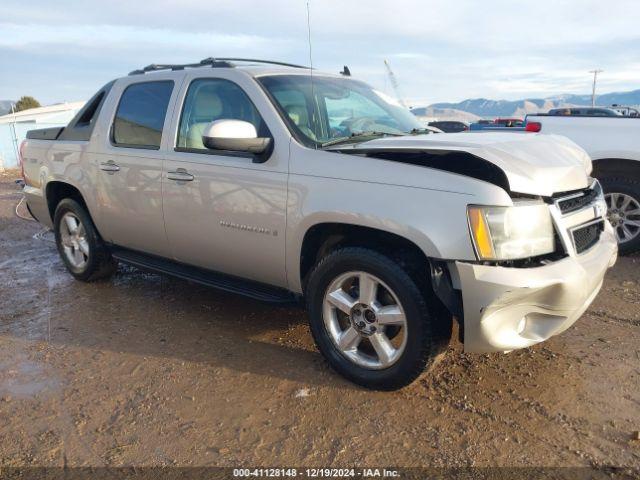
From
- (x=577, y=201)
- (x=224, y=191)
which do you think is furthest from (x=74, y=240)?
(x=577, y=201)

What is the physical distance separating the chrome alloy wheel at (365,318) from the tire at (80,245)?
276 centimetres

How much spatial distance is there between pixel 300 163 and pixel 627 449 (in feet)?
7.38

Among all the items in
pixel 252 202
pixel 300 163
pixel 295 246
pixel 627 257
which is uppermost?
pixel 300 163

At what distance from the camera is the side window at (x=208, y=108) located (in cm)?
376

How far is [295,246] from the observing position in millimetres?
3391

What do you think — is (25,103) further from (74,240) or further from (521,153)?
(521,153)

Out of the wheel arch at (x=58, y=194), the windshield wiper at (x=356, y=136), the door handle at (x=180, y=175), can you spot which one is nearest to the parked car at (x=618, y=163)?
the windshield wiper at (x=356, y=136)

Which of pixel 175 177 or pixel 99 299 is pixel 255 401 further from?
pixel 99 299

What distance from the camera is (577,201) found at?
3.25 metres

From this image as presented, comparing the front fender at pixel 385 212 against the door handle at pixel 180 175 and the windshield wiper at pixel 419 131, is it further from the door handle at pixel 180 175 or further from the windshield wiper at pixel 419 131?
the windshield wiper at pixel 419 131

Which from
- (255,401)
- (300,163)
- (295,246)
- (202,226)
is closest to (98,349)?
(202,226)

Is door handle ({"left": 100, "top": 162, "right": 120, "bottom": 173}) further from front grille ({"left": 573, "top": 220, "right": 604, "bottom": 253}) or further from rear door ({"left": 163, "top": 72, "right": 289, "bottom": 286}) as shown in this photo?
front grille ({"left": 573, "top": 220, "right": 604, "bottom": 253})

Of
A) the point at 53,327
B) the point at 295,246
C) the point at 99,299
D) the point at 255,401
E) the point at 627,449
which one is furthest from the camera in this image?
the point at 99,299

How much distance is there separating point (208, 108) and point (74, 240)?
2327 millimetres
